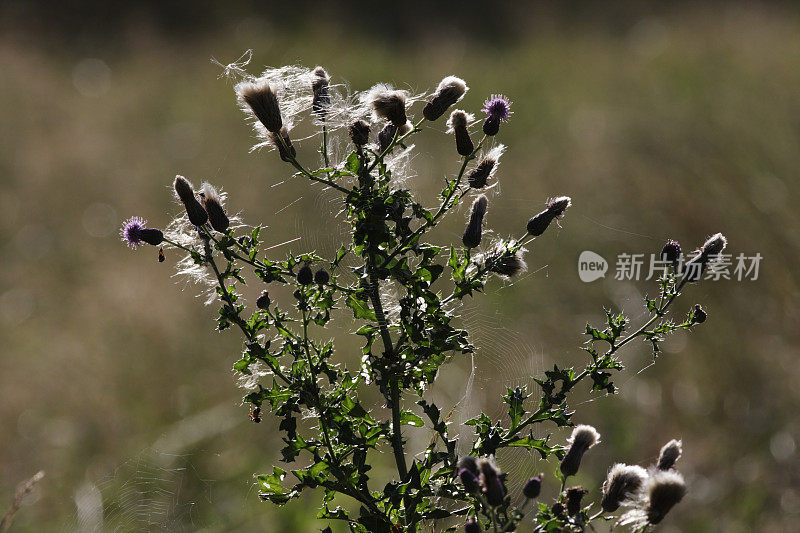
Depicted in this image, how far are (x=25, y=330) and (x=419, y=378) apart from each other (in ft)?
11.0

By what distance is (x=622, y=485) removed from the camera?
1.02 m

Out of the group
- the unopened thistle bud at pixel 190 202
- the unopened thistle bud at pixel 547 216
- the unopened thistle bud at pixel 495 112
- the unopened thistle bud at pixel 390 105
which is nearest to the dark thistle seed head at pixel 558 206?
the unopened thistle bud at pixel 547 216

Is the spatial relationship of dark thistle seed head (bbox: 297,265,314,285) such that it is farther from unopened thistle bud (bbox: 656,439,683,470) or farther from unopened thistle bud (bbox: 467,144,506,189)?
unopened thistle bud (bbox: 656,439,683,470)

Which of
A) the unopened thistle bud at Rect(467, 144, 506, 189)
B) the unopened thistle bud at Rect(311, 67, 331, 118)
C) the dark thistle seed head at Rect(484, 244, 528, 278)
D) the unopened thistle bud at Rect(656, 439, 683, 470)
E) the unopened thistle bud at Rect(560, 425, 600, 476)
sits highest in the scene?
the unopened thistle bud at Rect(311, 67, 331, 118)

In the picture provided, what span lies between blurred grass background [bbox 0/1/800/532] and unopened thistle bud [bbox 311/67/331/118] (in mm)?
148

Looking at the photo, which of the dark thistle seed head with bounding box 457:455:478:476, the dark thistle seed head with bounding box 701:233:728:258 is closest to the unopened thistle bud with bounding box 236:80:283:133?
the dark thistle seed head with bounding box 457:455:478:476

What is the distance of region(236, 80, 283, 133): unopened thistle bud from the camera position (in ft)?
3.50

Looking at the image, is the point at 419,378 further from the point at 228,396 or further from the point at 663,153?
the point at 663,153

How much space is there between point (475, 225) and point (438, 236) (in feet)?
5.69

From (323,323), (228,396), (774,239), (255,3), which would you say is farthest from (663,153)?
(255,3)

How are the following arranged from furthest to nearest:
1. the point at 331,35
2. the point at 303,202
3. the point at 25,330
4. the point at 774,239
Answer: the point at 331,35
the point at 25,330
the point at 774,239
the point at 303,202

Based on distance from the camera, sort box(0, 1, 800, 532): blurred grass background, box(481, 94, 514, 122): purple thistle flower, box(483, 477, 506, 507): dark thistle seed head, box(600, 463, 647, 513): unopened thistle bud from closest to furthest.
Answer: box(483, 477, 506, 507): dark thistle seed head → box(600, 463, 647, 513): unopened thistle bud → box(481, 94, 514, 122): purple thistle flower → box(0, 1, 800, 532): blurred grass background

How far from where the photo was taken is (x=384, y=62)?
654 cm

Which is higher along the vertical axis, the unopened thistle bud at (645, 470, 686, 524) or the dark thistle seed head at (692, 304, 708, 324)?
the dark thistle seed head at (692, 304, 708, 324)
